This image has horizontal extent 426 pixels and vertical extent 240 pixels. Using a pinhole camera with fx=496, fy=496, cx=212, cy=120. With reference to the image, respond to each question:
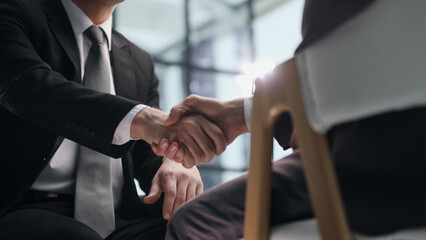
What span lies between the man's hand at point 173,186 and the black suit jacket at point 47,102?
14cm

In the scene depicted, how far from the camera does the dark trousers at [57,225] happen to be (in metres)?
1.39

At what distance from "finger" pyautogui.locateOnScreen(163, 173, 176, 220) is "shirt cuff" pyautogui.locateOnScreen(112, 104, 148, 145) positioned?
0.33m

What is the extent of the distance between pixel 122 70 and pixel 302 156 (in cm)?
132

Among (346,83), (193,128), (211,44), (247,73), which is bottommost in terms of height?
(247,73)

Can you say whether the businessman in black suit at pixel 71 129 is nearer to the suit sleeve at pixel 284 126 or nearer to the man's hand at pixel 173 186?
the man's hand at pixel 173 186

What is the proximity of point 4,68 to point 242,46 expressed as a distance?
5.90m

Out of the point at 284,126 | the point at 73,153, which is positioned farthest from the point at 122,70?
the point at 284,126

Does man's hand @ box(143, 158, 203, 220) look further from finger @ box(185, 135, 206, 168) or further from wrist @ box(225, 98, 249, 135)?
wrist @ box(225, 98, 249, 135)

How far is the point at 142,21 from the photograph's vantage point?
6.49 m

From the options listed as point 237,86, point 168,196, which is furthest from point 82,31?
point 237,86

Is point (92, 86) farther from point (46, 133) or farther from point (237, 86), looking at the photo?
point (237, 86)

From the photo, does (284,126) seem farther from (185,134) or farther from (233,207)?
(185,134)

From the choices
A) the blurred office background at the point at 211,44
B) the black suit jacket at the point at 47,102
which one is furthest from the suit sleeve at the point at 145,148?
the blurred office background at the point at 211,44

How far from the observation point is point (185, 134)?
136 centimetres
